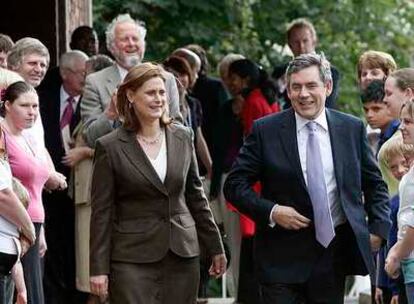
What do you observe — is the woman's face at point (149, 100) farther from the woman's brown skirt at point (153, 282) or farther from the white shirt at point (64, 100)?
the white shirt at point (64, 100)

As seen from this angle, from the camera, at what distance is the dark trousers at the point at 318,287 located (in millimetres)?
10367

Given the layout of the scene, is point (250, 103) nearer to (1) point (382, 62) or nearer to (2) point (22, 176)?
(1) point (382, 62)

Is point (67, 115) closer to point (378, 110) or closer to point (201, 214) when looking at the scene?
point (378, 110)

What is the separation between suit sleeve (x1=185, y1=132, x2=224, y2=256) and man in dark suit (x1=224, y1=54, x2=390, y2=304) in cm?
23

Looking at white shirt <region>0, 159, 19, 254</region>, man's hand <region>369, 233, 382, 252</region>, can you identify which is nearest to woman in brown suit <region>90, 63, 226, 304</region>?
white shirt <region>0, 159, 19, 254</region>

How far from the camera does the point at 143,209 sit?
10.5 metres

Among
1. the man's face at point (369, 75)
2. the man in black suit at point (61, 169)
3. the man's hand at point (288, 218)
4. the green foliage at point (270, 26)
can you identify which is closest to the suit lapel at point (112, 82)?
the man in black suit at point (61, 169)

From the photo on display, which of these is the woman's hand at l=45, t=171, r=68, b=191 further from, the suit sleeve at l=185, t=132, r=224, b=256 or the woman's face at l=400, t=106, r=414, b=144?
the woman's face at l=400, t=106, r=414, b=144

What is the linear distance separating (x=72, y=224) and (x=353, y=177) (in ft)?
13.9

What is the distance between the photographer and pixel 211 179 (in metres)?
15.5

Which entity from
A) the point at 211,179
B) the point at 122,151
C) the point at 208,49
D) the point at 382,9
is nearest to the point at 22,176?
the point at 122,151

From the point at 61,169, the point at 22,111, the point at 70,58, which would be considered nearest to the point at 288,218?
the point at 22,111

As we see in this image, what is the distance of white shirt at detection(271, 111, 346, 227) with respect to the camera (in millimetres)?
10453

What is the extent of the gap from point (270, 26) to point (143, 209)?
41.5ft
